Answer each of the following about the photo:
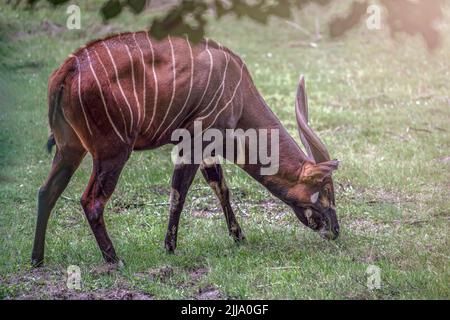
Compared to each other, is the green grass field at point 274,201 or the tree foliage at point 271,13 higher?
the tree foliage at point 271,13

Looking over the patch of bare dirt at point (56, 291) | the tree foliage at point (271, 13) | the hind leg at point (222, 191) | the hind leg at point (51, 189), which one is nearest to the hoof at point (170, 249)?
the hind leg at point (222, 191)

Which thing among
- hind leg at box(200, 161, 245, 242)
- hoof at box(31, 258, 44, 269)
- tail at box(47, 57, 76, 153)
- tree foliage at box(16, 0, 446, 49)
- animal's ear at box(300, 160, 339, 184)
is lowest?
hoof at box(31, 258, 44, 269)

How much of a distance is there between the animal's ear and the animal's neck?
68 millimetres

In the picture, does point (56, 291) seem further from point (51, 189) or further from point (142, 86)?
point (142, 86)

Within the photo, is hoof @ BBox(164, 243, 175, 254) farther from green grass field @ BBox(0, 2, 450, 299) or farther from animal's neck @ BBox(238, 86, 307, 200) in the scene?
animal's neck @ BBox(238, 86, 307, 200)

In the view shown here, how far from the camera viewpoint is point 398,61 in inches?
486

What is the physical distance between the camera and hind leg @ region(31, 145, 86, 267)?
19.4ft

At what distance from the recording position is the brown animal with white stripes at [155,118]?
18.7ft

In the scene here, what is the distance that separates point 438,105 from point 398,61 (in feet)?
6.74

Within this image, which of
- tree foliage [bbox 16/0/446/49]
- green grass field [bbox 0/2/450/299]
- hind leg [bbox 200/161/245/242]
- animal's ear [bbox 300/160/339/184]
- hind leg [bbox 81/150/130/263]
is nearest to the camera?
tree foliage [bbox 16/0/446/49]

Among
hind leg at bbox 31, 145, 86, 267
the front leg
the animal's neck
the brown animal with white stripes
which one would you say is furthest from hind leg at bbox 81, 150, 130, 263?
the animal's neck

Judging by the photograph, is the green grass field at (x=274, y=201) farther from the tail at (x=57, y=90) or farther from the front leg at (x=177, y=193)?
the tail at (x=57, y=90)

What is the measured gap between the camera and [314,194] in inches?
247
